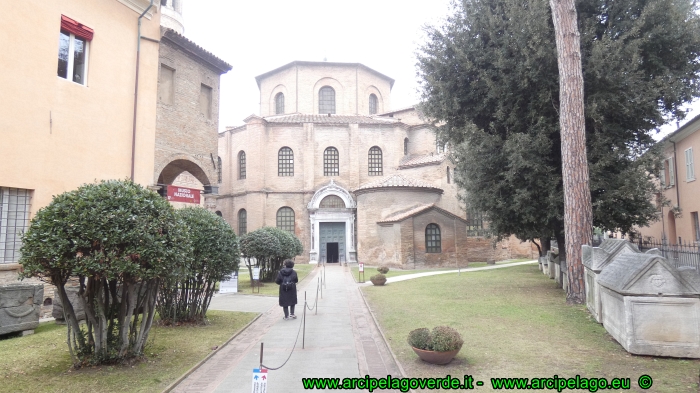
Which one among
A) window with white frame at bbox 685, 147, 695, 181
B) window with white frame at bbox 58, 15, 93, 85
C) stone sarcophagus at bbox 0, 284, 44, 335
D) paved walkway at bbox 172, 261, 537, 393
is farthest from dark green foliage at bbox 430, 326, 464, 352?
window with white frame at bbox 685, 147, 695, 181

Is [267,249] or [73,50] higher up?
[73,50]

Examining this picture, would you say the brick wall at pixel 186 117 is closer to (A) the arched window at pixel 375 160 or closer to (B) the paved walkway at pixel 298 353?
(B) the paved walkway at pixel 298 353

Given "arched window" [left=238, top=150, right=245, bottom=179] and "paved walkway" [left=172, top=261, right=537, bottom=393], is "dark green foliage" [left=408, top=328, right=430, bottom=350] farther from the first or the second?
"arched window" [left=238, top=150, right=245, bottom=179]

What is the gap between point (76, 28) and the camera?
37.2 ft

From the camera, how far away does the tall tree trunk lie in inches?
411

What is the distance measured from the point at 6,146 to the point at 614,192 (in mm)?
15097

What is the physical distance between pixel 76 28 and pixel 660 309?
564 inches

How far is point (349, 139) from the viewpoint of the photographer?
1337 inches

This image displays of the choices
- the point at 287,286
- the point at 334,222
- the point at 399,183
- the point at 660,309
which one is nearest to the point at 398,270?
the point at 399,183

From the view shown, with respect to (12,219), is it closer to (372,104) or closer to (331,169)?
(331,169)

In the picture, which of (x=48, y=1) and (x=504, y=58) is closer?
(x=48, y=1)

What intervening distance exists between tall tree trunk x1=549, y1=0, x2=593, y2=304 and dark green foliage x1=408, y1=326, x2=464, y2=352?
604 centimetres

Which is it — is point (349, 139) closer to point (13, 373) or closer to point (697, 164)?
point (697, 164)

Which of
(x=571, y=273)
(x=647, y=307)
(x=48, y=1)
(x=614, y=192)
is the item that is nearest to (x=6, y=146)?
(x=48, y=1)
